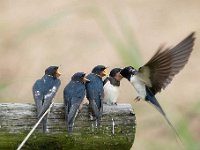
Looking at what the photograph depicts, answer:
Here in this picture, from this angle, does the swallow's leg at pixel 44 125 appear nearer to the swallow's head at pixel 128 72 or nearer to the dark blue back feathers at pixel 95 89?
the dark blue back feathers at pixel 95 89

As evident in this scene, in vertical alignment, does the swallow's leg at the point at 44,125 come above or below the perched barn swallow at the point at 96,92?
below

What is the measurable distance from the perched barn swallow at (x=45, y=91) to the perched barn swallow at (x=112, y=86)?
0.61 feet

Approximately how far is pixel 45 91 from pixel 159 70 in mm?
463

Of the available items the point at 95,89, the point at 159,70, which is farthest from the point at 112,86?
the point at 95,89

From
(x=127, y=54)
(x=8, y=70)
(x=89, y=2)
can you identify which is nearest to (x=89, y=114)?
(x=127, y=54)

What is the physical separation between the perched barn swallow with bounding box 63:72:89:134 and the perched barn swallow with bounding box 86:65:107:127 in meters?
0.02

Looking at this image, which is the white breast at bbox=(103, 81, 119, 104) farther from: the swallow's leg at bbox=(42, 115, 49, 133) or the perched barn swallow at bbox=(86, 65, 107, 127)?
the swallow's leg at bbox=(42, 115, 49, 133)

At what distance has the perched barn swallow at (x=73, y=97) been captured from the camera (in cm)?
325

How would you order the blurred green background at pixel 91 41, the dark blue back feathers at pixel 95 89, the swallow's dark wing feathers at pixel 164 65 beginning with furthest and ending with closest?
1. the blurred green background at pixel 91 41
2. the swallow's dark wing feathers at pixel 164 65
3. the dark blue back feathers at pixel 95 89

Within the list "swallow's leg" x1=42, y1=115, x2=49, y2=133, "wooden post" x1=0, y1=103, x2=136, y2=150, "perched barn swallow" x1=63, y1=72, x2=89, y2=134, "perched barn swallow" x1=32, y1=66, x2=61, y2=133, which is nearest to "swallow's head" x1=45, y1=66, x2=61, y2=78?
"perched barn swallow" x1=32, y1=66, x2=61, y2=133

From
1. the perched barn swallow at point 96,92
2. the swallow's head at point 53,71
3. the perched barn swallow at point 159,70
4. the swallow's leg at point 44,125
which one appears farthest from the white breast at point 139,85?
the swallow's leg at point 44,125

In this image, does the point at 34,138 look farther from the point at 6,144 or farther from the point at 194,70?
the point at 194,70

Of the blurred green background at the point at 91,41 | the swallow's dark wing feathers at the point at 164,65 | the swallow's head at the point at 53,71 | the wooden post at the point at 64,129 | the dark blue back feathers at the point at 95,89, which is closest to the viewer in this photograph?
the wooden post at the point at 64,129

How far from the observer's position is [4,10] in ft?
30.8
